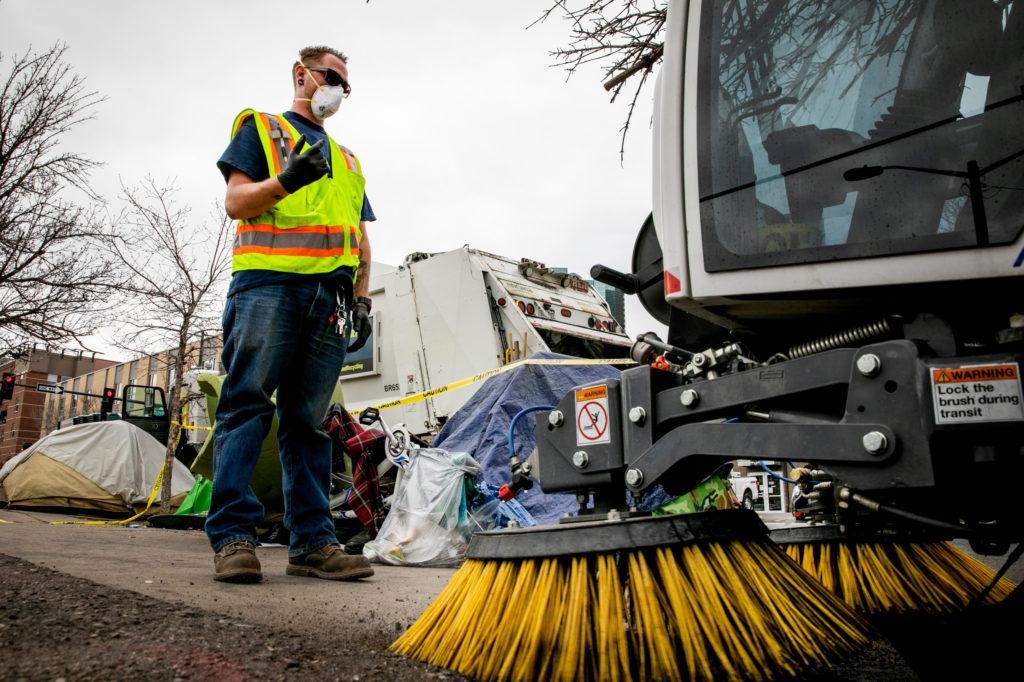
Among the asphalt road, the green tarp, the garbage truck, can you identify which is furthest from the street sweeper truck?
the garbage truck

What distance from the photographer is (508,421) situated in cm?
569

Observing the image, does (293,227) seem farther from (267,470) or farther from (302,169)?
(267,470)

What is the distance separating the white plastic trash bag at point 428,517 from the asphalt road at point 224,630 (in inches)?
54.3

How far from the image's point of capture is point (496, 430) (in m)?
5.60

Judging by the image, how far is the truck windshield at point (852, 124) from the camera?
140cm

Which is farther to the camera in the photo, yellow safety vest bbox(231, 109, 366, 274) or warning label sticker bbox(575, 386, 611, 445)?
yellow safety vest bbox(231, 109, 366, 274)

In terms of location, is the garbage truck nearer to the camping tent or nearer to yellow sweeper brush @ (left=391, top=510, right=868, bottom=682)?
the camping tent

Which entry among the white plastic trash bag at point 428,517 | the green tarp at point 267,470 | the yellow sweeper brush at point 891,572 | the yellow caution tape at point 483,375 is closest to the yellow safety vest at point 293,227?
the white plastic trash bag at point 428,517

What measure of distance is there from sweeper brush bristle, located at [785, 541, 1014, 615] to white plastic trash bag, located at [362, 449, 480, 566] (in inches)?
89.6

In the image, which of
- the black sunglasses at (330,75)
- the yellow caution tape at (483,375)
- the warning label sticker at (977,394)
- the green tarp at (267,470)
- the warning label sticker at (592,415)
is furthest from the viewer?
the yellow caution tape at (483,375)

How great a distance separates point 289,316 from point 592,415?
1.41m

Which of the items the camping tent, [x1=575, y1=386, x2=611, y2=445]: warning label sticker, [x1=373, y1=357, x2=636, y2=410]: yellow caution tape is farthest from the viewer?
the camping tent

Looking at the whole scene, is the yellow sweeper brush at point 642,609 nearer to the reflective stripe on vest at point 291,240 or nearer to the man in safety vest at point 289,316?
the man in safety vest at point 289,316

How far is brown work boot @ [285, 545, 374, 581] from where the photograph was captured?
2.75m
